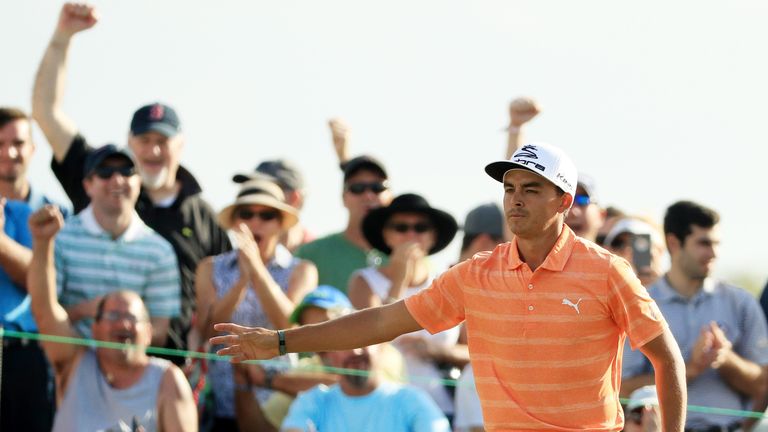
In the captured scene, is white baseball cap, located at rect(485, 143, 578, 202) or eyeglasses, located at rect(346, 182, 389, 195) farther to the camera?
eyeglasses, located at rect(346, 182, 389, 195)

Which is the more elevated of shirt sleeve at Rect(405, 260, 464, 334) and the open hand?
shirt sleeve at Rect(405, 260, 464, 334)

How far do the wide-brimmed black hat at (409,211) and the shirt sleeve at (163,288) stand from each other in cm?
149

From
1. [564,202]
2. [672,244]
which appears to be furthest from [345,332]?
[672,244]

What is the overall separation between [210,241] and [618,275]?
15.0ft

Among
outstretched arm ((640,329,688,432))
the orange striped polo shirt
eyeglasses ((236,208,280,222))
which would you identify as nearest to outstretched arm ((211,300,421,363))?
the orange striped polo shirt

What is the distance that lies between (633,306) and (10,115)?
5.07 m

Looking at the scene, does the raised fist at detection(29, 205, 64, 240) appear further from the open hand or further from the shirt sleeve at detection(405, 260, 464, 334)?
the shirt sleeve at detection(405, 260, 464, 334)

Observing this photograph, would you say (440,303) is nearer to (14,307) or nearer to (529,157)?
(529,157)

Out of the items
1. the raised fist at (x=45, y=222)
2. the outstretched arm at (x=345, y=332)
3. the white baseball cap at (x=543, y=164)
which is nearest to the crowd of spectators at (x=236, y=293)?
the raised fist at (x=45, y=222)

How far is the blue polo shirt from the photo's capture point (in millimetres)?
9312

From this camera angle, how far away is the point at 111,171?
368 inches

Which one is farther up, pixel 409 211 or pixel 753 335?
pixel 409 211

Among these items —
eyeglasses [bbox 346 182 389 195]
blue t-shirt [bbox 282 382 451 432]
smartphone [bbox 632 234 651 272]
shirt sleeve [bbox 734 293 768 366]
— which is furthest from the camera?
eyeglasses [bbox 346 182 389 195]

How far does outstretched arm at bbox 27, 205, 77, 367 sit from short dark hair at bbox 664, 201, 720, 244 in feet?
12.8
